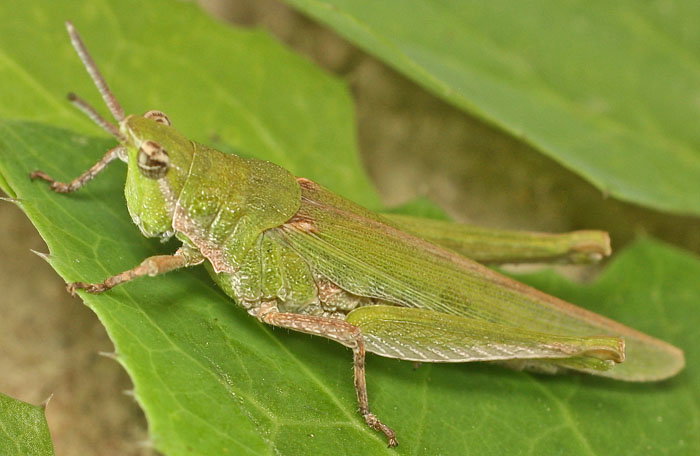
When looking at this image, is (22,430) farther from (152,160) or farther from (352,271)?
(352,271)

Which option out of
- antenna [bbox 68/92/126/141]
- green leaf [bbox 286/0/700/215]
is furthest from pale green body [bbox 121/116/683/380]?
green leaf [bbox 286/0/700/215]

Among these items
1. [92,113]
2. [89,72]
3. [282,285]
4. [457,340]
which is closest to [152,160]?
[92,113]

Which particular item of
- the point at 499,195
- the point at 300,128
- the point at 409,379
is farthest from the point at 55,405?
the point at 499,195

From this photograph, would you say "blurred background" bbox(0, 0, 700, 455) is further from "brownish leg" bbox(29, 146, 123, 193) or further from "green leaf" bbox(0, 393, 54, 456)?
"green leaf" bbox(0, 393, 54, 456)

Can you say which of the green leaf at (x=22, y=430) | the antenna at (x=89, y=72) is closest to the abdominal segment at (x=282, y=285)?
the antenna at (x=89, y=72)

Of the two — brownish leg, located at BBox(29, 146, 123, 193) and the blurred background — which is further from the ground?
brownish leg, located at BBox(29, 146, 123, 193)

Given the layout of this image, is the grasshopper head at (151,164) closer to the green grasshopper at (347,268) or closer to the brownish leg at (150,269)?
the green grasshopper at (347,268)

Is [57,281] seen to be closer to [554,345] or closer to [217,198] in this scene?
[217,198]

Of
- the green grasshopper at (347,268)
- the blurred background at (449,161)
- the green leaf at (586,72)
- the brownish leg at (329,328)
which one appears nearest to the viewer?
the green grasshopper at (347,268)
